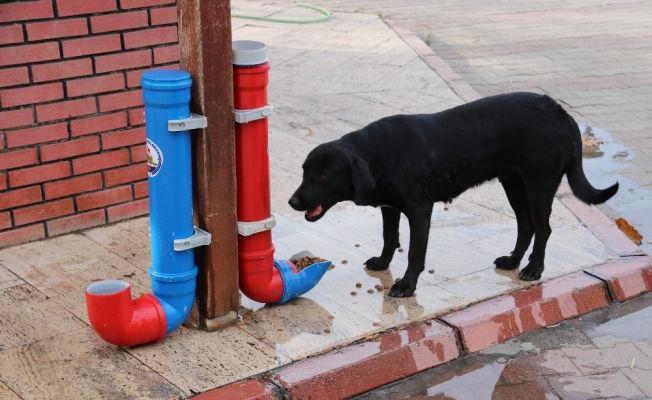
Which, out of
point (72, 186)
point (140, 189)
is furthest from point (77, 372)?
point (140, 189)

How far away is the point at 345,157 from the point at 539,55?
7129mm

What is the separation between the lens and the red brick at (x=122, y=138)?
5703 millimetres

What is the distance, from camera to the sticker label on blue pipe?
13.9ft

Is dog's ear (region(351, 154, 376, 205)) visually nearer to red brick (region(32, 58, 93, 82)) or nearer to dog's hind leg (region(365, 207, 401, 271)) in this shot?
dog's hind leg (region(365, 207, 401, 271))

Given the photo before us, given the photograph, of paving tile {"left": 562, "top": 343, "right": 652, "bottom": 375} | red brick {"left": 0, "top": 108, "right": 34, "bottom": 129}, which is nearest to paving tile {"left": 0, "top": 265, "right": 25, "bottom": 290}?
red brick {"left": 0, "top": 108, "right": 34, "bottom": 129}

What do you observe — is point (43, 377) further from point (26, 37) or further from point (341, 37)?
point (341, 37)

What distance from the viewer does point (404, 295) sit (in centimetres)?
500

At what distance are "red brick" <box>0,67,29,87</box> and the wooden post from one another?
4.67ft

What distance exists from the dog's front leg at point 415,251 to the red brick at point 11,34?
2360 millimetres

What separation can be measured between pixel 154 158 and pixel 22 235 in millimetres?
1638

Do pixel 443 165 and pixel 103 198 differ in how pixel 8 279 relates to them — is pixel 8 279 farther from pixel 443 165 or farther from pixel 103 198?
pixel 443 165

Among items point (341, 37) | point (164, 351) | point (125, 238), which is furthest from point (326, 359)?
point (341, 37)

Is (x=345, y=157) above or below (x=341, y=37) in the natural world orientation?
above

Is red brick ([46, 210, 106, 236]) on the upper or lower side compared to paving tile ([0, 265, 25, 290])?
upper
